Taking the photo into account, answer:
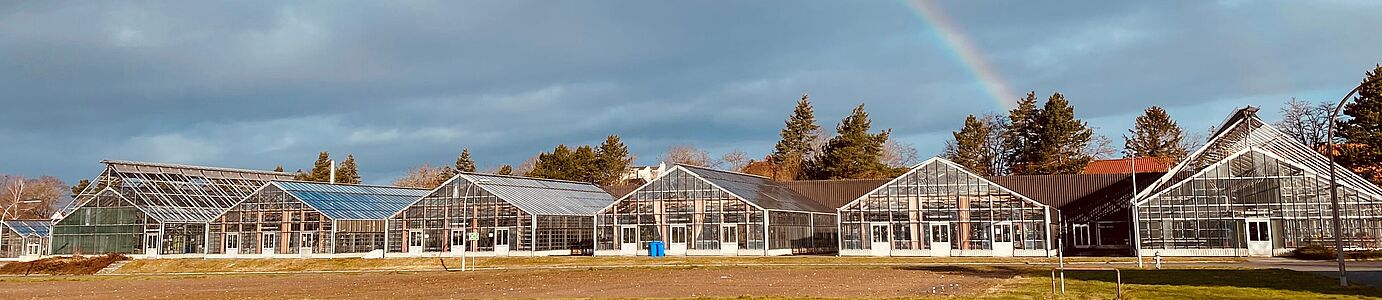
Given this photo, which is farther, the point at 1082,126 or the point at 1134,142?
the point at 1134,142

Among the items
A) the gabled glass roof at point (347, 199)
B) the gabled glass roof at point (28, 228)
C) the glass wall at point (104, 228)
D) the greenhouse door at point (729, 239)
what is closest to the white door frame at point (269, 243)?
the gabled glass roof at point (347, 199)

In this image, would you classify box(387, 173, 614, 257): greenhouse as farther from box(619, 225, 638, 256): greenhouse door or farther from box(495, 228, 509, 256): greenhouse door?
box(619, 225, 638, 256): greenhouse door

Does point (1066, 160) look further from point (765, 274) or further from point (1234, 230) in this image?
point (765, 274)

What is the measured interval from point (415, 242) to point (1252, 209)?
44257 millimetres

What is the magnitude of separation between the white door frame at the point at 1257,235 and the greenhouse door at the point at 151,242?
6228 cm

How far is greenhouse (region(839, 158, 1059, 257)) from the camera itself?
57.3m

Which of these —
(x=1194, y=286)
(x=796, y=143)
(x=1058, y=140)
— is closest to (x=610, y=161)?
(x=796, y=143)

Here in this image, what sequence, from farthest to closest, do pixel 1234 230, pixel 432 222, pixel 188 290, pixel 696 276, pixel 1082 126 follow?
1. pixel 1082 126
2. pixel 432 222
3. pixel 1234 230
4. pixel 696 276
5. pixel 188 290

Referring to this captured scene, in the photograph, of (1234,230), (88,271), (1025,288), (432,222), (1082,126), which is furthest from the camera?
(1082,126)

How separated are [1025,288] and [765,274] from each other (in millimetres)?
12539

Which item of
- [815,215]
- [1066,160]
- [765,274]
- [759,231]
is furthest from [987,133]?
[765,274]

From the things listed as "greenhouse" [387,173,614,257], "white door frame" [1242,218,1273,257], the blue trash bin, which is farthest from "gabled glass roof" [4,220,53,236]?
"white door frame" [1242,218,1273,257]

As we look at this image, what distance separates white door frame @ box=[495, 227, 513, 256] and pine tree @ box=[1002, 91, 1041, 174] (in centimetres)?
3961

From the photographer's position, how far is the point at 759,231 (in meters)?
60.1
